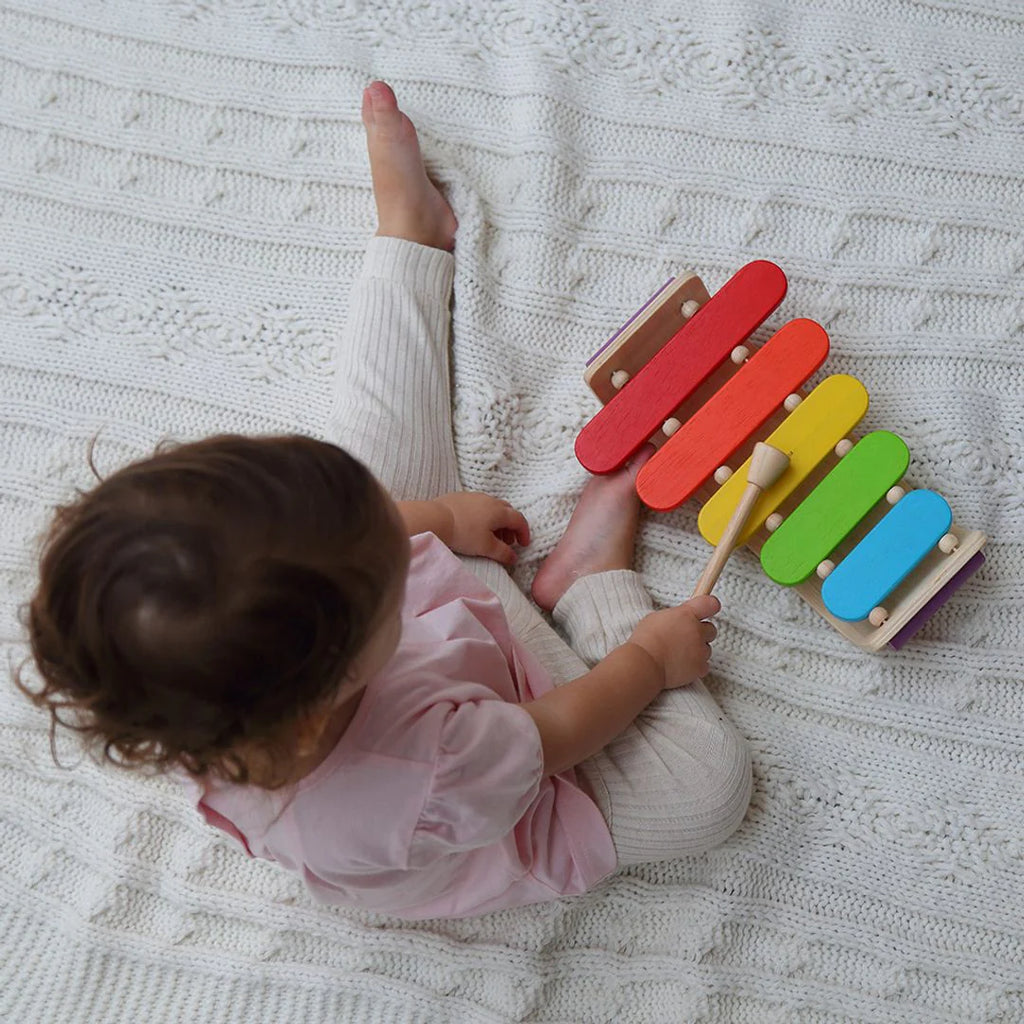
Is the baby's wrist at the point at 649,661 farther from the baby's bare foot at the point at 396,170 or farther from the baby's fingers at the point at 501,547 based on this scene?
the baby's bare foot at the point at 396,170

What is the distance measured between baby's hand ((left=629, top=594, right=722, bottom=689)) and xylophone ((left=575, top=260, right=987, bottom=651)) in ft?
0.21

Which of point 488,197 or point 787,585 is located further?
point 488,197

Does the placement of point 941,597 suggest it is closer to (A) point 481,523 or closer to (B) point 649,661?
(B) point 649,661

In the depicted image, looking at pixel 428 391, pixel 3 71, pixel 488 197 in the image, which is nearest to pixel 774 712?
pixel 428 391

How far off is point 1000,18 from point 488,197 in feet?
1.74

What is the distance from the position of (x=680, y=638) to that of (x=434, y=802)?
272mm

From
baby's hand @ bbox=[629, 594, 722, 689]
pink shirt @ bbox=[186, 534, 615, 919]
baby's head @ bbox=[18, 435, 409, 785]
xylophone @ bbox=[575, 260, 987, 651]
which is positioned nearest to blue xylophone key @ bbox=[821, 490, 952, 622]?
xylophone @ bbox=[575, 260, 987, 651]

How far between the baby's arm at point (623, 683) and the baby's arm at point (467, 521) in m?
0.15

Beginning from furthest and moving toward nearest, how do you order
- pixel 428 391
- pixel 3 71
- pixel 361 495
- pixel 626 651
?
1. pixel 3 71
2. pixel 428 391
3. pixel 626 651
4. pixel 361 495

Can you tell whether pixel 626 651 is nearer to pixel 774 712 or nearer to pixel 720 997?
pixel 774 712

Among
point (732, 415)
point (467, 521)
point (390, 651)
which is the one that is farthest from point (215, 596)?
point (732, 415)

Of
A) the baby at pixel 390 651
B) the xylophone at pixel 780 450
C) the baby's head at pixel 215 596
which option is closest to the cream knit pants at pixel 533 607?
the baby at pixel 390 651

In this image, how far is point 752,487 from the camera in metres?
0.86

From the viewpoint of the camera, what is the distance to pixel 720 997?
34.1 inches
